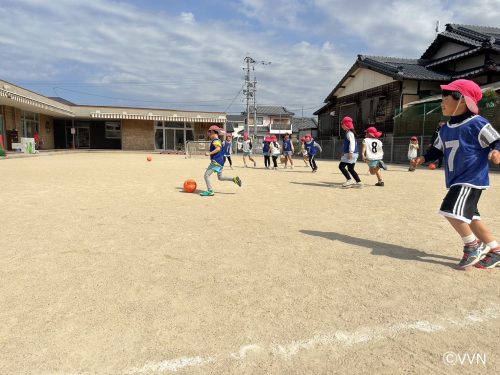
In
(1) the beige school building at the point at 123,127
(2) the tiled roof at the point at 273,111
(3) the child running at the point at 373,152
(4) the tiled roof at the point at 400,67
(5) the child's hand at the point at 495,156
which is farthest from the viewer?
(2) the tiled roof at the point at 273,111

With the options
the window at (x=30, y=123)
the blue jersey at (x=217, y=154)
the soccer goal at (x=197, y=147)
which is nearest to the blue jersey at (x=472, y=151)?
the blue jersey at (x=217, y=154)

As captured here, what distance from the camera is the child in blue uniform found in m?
3.33

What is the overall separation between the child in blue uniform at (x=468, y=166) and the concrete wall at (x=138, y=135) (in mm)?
37244

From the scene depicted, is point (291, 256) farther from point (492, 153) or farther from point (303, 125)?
point (303, 125)

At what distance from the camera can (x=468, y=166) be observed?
3.35m

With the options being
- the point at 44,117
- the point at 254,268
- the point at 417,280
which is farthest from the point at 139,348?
the point at 44,117

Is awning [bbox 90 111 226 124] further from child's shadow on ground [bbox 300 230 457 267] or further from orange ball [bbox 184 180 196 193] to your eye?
child's shadow on ground [bbox 300 230 457 267]

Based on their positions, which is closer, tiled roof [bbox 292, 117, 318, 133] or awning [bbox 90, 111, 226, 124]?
awning [bbox 90, 111, 226, 124]

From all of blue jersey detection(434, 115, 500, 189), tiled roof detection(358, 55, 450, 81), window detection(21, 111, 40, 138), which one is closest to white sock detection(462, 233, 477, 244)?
blue jersey detection(434, 115, 500, 189)

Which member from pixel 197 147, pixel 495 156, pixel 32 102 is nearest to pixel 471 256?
pixel 495 156

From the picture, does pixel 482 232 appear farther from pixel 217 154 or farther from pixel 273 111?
pixel 273 111

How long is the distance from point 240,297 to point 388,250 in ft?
6.68

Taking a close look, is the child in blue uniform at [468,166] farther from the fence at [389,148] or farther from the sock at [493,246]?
the fence at [389,148]

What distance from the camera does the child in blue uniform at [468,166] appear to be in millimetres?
3326
